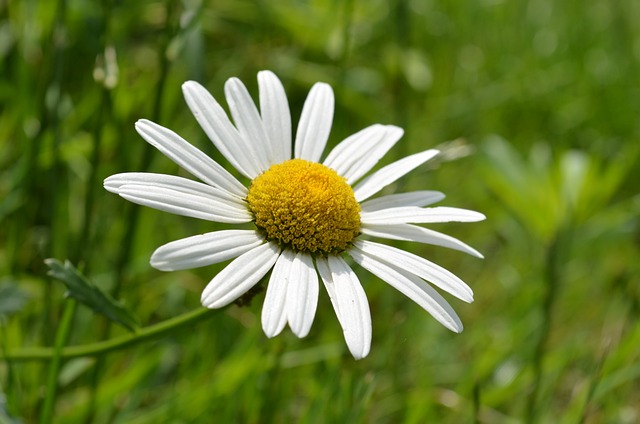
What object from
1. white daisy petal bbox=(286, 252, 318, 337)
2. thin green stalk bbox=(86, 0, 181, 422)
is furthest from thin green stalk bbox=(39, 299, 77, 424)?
white daisy petal bbox=(286, 252, 318, 337)

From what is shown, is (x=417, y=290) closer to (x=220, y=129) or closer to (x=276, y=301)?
(x=276, y=301)

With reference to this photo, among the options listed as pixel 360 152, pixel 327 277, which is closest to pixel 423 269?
pixel 327 277

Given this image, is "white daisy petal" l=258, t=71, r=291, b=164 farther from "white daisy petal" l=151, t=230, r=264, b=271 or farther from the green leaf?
the green leaf

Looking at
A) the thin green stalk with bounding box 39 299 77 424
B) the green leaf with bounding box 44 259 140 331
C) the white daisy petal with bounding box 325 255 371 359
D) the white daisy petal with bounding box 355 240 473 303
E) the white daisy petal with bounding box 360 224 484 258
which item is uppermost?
the white daisy petal with bounding box 360 224 484 258

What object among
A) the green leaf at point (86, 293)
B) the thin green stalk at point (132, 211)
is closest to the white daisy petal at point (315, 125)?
the thin green stalk at point (132, 211)

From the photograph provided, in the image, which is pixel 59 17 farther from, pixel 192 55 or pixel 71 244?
pixel 71 244
